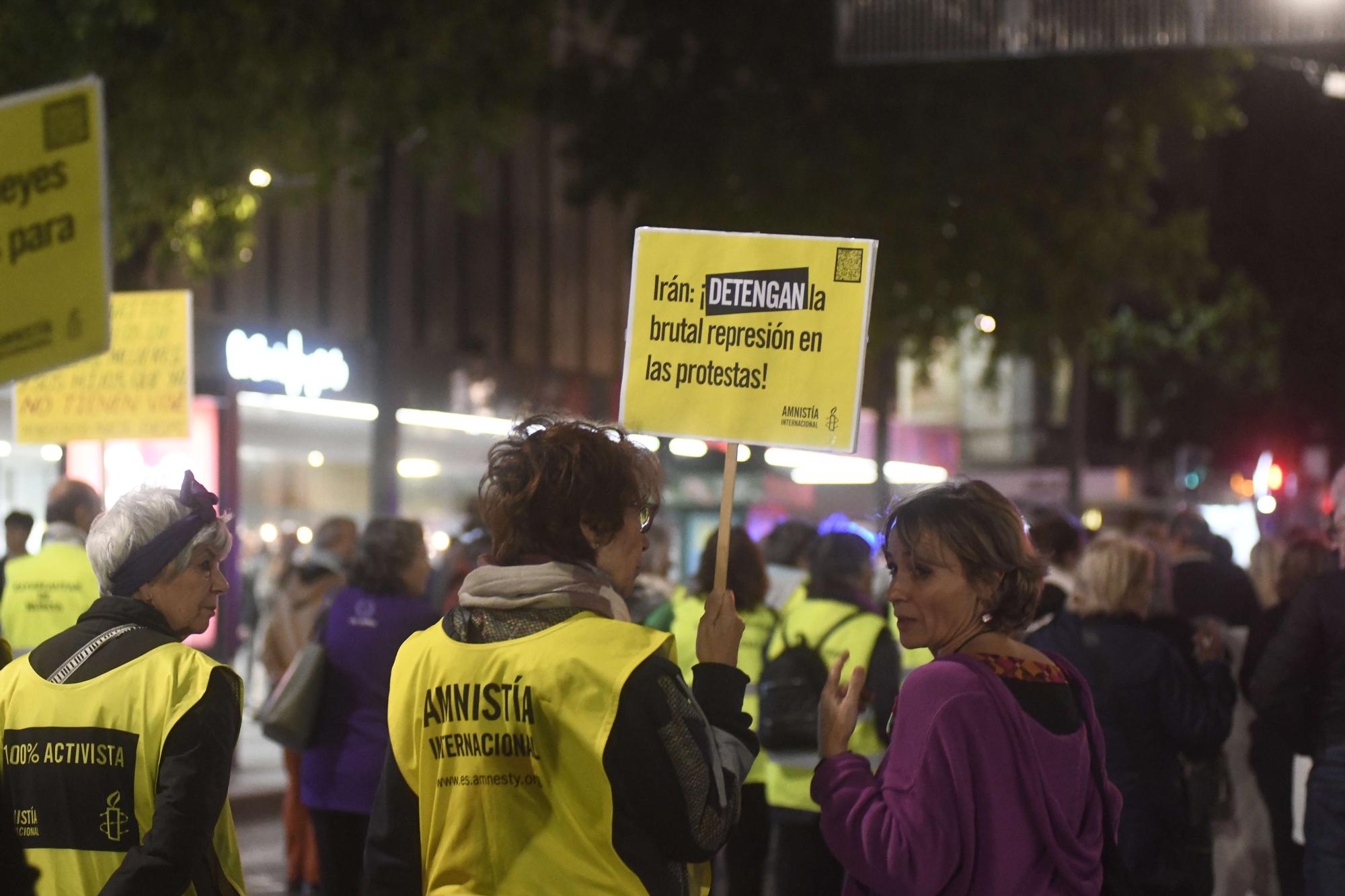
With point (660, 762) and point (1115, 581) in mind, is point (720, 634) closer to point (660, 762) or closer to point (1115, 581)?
point (660, 762)

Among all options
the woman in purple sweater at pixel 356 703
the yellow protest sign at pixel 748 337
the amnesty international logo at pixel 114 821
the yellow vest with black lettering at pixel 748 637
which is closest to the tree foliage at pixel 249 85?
the woman in purple sweater at pixel 356 703

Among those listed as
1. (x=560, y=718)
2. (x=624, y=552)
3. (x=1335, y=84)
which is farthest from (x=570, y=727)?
(x=1335, y=84)

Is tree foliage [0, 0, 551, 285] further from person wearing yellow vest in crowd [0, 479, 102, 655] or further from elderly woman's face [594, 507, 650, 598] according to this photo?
elderly woman's face [594, 507, 650, 598]

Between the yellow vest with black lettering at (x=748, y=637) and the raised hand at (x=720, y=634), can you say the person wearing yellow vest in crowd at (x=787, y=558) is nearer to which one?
the yellow vest with black lettering at (x=748, y=637)

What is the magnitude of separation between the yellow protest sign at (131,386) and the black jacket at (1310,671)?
5.32 m

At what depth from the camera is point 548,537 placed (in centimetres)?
315

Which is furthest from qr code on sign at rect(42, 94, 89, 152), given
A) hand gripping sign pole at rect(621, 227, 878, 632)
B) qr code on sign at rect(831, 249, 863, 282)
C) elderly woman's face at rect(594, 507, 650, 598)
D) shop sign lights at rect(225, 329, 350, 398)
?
shop sign lights at rect(225, 329, 350, 398)

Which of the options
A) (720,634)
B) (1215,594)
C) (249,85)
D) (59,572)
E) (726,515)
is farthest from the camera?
(249,85)

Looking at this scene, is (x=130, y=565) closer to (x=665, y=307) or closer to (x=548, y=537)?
(x=548, y=537)

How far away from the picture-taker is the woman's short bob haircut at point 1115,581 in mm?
5867

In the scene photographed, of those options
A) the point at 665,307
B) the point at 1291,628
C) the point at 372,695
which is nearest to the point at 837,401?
the point at 665,307

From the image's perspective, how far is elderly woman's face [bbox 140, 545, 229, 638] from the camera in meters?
3.68

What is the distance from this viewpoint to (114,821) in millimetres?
3430

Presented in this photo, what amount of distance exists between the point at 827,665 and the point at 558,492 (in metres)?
3.52
